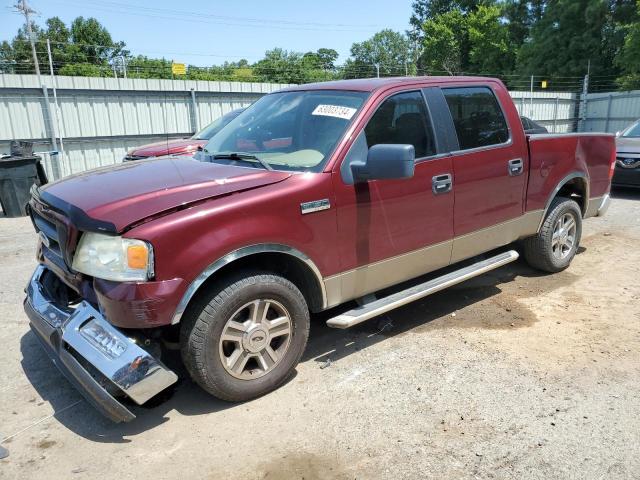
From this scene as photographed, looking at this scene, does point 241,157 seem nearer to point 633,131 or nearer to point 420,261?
point 420,261

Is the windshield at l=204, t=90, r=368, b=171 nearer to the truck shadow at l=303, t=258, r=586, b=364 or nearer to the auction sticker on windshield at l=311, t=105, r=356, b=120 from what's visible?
the auction sticker on windshield at l=311, t=105, r=356, b=120

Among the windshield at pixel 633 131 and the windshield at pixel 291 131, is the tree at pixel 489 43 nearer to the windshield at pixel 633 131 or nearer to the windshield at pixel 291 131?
the windshield at pixel 633 131

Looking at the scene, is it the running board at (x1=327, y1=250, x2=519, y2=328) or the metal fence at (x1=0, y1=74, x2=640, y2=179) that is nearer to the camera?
the running board at (x1=327, y1=250, x2=519, y2=328)

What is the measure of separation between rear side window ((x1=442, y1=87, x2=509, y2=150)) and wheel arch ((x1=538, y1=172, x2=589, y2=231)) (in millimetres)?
1150

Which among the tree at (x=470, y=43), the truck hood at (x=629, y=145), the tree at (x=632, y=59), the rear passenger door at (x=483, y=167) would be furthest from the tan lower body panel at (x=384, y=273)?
the tree at (x=470, y=43)

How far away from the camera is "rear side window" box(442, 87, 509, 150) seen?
170 inches

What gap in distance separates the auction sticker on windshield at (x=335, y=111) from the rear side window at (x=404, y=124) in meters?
0.16

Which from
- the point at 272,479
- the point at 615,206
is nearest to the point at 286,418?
the point at 272,479

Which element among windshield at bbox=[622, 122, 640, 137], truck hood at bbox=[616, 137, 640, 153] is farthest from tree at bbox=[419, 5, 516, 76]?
truck hood at bbox=[616, 137, 640, 153]

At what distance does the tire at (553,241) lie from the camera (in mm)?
5336

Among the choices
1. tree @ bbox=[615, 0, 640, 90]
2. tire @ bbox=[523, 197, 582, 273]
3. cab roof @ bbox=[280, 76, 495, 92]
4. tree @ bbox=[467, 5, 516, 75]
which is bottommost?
tire @ bbox=[523, 197, 582, 273]

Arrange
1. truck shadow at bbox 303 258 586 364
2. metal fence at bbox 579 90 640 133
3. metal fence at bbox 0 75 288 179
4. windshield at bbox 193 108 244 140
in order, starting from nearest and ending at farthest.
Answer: truck shadow at bbox 303 258 586 364, windshield at bbox 193 108 244 140, metal fence at bbox 0 75 288 179, metal fence at bbox 579 90 640 133

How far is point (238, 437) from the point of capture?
9.84 ft

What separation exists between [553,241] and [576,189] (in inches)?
30.0
